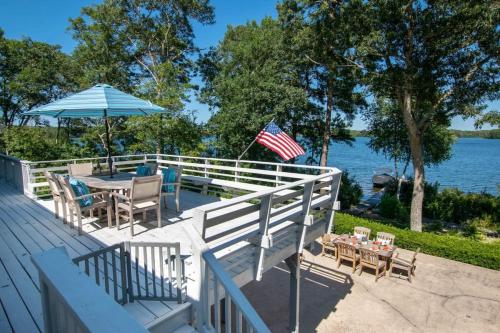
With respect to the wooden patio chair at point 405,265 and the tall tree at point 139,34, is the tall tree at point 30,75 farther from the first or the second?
the wooden patio chair at point 405,265

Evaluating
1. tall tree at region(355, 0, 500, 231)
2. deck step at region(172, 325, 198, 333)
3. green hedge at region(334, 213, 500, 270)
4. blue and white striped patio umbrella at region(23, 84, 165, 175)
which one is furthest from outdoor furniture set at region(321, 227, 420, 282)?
A: blue and white striped patio umbrella at region(23, 84, 165, 175)

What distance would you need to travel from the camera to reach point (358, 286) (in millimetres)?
7398

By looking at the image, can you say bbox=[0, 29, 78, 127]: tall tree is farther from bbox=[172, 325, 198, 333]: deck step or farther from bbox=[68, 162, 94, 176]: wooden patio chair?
bbox=[172, 325, 198, 333]: deck step

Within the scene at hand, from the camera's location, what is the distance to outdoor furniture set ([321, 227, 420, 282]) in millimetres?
7609

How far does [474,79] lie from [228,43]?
14.5 m

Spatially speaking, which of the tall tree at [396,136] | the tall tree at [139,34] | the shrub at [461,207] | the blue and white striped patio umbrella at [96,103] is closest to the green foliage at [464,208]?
the shrub at [461,207]

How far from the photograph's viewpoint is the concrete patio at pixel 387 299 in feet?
19.5

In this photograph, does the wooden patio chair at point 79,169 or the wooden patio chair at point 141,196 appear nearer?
the wooden patio chair at point 141,196

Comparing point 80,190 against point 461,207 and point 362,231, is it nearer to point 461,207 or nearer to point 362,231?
point 362,231

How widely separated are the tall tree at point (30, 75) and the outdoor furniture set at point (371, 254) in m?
17.7

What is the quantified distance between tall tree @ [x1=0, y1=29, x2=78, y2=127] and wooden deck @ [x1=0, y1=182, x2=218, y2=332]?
41.3 feet

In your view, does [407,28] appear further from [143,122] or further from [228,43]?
[228,43]

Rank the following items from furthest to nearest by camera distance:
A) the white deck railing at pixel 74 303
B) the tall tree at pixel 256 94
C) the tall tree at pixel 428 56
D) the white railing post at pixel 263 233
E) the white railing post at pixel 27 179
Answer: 1. the tall tree at pixel 256 94
2. the tall tree at pixel 428 56
3. the white railing post at pixel 27 179
4. the white railing post at pixel 263 233
5. the white deck railing at pixel 74 303

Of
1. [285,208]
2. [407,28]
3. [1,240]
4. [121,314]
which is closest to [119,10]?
[407,28]
